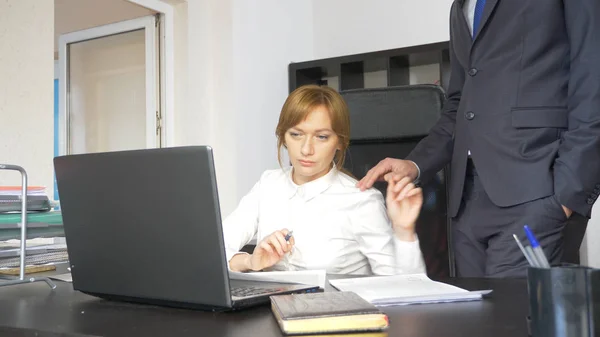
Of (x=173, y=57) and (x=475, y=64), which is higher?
(x=173, y=57)

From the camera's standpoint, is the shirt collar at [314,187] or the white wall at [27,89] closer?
the shirt collar at [314,187]

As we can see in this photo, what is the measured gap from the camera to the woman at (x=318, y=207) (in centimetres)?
155

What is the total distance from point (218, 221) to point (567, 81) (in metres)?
0.98

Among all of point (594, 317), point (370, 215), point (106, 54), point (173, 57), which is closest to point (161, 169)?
point (594, 317)

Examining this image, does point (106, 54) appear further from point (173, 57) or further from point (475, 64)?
point (475, 64)

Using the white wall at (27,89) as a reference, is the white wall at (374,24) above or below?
above

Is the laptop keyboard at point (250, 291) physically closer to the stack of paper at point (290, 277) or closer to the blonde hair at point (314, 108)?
the stack of paper at point (290, 277)

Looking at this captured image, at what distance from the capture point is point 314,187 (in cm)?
166

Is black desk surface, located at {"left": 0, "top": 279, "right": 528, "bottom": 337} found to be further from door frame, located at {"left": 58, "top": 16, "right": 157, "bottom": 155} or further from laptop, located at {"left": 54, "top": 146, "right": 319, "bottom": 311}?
door frame, located at {"left": 58, "top": 16, "right": 157, "bottom": 155}

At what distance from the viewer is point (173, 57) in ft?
12.5

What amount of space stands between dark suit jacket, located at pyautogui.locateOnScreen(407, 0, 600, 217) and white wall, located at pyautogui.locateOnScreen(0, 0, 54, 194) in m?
2.05

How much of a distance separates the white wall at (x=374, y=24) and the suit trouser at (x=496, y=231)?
223cm

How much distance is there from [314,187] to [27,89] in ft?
5.78

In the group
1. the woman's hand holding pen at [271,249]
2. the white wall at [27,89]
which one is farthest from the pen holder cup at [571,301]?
the white wall at [27,89]
